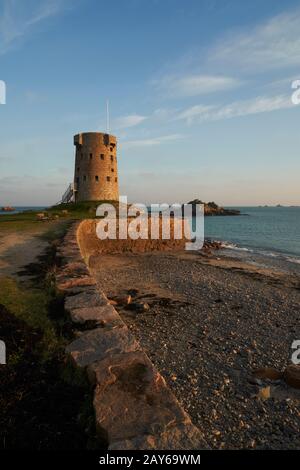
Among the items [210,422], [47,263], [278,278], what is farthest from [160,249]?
[210,422]

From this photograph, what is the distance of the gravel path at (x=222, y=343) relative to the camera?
4.45m

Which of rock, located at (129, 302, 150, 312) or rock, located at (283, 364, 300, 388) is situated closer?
rock, located at (283, 364, 300, 388)

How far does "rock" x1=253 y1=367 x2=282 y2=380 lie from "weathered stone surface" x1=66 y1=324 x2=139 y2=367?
2847mm

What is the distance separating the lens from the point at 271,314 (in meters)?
10.3

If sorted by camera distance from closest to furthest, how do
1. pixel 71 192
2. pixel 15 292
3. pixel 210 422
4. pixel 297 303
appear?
pixel 210 422 < pixel 15 292 < pixel 297 303 < pixel 71 192

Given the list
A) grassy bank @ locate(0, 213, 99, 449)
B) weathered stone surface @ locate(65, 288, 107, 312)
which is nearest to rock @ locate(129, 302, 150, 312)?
weathered stone surface @ locate(65, 288, 107, 312)

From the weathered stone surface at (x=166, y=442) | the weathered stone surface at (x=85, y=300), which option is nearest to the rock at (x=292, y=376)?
the weathered stone surface at (x=166, y=442)

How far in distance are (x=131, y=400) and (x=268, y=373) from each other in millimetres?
3699

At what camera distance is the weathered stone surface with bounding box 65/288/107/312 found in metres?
6.07

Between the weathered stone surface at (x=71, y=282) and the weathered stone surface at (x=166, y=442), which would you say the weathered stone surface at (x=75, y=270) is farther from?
the weathered stone surface at (x=166, y=442)

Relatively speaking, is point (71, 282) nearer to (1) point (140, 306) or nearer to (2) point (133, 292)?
(1) point (140, 306)

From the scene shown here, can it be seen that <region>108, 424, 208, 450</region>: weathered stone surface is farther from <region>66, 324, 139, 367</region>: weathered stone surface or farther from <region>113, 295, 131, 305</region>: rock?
<region>113, 295, 131, 305</region>: rock
